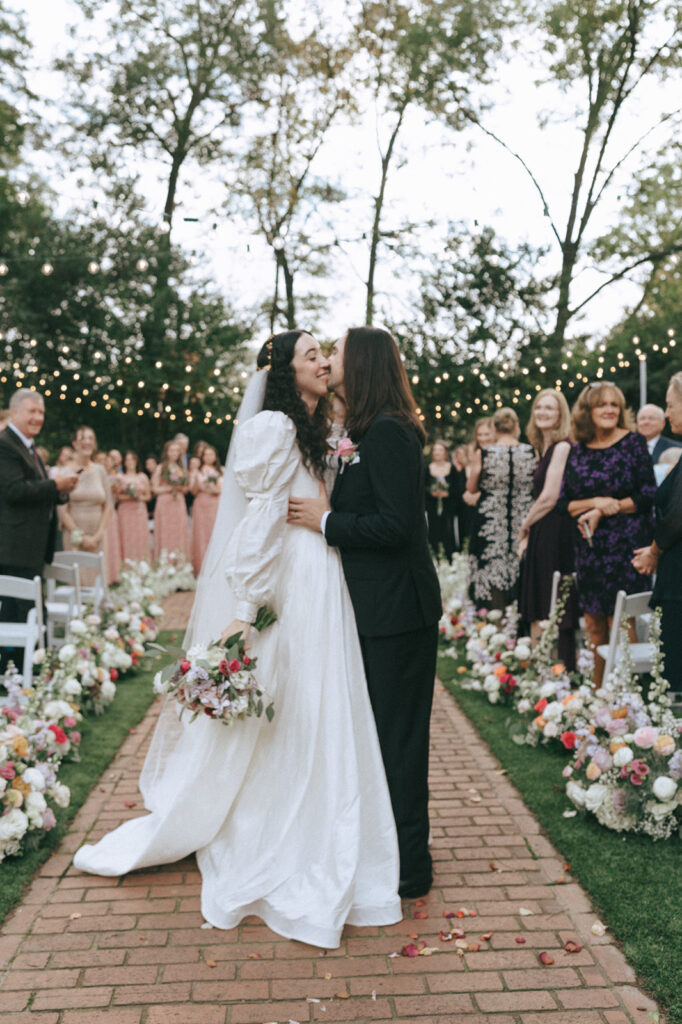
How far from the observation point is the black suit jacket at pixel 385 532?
3406mm

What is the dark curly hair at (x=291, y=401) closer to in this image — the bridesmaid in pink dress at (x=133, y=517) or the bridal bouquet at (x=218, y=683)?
the bridal bouquet at (x=218, y=683)

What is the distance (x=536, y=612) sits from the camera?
6781 millimetres

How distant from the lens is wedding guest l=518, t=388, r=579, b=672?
21.8 feet

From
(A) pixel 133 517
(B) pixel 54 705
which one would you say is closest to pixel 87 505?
(A) pixel 133 517

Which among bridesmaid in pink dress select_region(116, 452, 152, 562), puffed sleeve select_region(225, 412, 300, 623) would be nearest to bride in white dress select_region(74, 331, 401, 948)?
puffed sleeve select_region(225, 412, 300, 623)

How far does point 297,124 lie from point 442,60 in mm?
3771

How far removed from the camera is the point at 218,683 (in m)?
3.41

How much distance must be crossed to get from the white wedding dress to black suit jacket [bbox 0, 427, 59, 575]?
320 centimetres

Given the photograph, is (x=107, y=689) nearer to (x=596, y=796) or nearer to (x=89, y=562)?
(x=89, y=562)

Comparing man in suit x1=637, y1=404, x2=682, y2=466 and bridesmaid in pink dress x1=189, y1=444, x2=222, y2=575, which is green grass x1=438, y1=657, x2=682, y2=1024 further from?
bridesmaid in pink dress x1=189, y1=444, x2=222, y2=575

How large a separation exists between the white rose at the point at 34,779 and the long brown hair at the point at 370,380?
2062 millimetres

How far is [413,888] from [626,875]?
0.89 meters

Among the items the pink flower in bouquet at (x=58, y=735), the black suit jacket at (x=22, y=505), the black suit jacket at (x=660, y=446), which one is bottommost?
the pink flower in bouquet at (x=58, y=735)

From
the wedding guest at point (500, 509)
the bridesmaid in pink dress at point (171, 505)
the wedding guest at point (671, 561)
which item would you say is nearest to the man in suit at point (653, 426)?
the wedding guest at point (500, 509)
